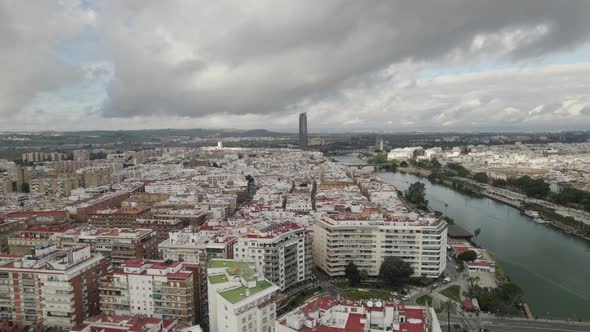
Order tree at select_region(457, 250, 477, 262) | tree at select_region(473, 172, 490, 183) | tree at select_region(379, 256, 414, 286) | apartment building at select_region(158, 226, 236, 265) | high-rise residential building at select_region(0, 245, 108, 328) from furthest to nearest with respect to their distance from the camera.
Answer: tree at select_region(473, 172, 490, 183)
tree at select_region(457, 250, 477, 262)
tree at select_region(379, 256, 414, 286)
apartment building at select_region(158, 226, 236, 265)
high-rise residential building at select_region(0, 245, 108, 328)

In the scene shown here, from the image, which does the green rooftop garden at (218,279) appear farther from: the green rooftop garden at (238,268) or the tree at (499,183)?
the tree at (499,183)

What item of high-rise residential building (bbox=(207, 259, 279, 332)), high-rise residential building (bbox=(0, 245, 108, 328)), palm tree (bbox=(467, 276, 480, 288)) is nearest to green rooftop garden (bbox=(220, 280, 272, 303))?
high-rise residential building (bbox=(207, 259, 279, 332))

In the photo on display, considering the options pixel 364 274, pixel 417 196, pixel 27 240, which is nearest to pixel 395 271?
pixel 364 274

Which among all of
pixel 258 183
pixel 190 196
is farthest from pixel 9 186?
pixel 258 183

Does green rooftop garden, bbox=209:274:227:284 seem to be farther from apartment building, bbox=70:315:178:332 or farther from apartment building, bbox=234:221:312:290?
apartment building, bbox=234:221:312:290

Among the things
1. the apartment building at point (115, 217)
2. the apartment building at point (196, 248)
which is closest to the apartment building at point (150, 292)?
the apartment building at point (196, 248)

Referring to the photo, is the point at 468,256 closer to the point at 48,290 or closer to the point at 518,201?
the point at 48,290
